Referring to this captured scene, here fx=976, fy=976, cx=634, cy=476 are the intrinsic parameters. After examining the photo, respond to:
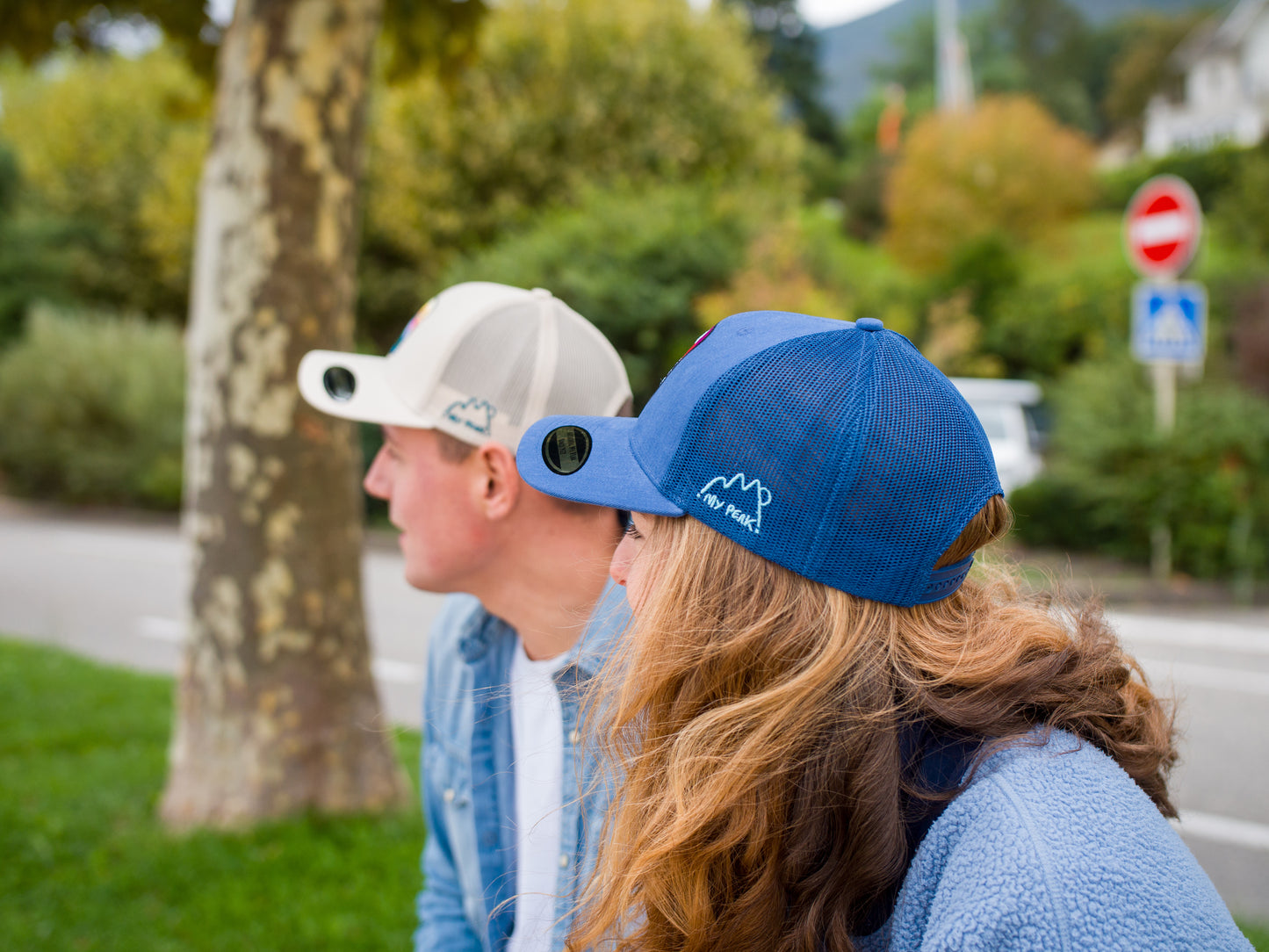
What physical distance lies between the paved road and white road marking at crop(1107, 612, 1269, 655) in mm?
15

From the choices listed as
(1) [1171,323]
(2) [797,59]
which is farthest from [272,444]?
(2) [797,59]

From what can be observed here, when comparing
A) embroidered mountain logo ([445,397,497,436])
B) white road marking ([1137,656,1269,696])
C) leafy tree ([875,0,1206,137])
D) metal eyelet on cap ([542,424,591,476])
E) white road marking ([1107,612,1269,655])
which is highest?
leafy tree ([875,0,1206,137])

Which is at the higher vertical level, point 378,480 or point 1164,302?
point 1164,302

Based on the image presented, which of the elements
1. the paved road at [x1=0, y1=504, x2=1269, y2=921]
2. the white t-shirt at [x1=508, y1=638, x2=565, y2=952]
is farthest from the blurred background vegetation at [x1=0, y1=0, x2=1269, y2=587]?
the white t-shirt at [x1=508, y1=638, x2=565, y2=952]

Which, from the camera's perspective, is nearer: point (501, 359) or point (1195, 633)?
point (501, 359)

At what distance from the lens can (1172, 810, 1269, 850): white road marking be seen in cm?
435

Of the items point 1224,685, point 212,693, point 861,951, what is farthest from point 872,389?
point 1224,685

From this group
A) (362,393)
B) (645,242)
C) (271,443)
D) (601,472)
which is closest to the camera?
(601,472)

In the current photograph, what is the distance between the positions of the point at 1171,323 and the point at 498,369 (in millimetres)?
8875

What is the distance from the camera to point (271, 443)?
3490 mm

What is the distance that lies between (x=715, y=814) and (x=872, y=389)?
500mm

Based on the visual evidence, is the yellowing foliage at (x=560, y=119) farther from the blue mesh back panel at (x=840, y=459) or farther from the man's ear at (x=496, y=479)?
the blue mesh back panel at (x=840, y=459)

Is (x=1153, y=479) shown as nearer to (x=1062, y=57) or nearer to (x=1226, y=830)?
(x=1226, y=830)

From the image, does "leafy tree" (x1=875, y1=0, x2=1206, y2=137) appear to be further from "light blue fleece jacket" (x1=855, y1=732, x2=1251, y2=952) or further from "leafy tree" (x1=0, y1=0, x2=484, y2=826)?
"light blue fleece jacket" (x1=855, y1=732, x2=1251, y2=952)
